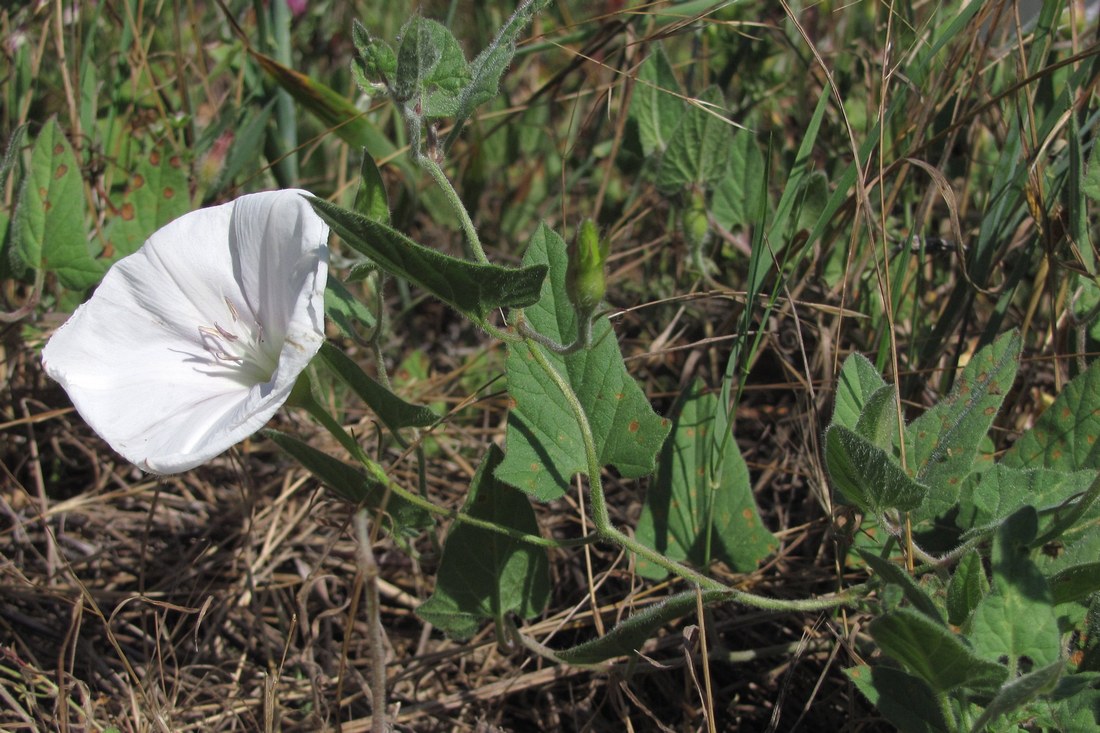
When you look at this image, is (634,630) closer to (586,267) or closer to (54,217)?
(586,267)

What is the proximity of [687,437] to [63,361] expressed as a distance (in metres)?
1.03

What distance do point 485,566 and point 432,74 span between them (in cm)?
79

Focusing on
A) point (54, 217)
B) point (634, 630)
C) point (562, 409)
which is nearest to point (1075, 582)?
point (634, 630)

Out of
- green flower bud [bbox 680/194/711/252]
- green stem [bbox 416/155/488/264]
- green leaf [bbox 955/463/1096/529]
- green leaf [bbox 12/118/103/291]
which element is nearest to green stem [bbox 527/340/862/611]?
green stem [bbox 416/155/488/264]

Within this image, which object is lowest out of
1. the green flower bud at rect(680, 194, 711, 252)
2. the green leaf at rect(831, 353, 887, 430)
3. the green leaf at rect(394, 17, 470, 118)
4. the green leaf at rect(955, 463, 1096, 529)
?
the green leaf at rect(955, 463, 1096, 529)

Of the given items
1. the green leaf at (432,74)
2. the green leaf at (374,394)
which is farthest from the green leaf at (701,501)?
the green leaf at (432,74)

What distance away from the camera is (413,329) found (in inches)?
107

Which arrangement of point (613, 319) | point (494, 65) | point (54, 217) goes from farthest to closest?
point (613, 319) < point (54, 217) < point (494, 65)

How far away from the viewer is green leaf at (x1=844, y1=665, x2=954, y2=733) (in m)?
1.31

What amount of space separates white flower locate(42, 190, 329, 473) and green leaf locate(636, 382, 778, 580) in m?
0.70

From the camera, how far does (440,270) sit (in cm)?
117

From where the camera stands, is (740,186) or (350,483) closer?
(350,483)

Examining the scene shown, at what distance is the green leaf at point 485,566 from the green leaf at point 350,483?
0.28 feet

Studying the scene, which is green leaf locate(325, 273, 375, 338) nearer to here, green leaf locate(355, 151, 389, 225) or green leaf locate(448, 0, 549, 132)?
green leaf locate(355, 151, 389, 225)
